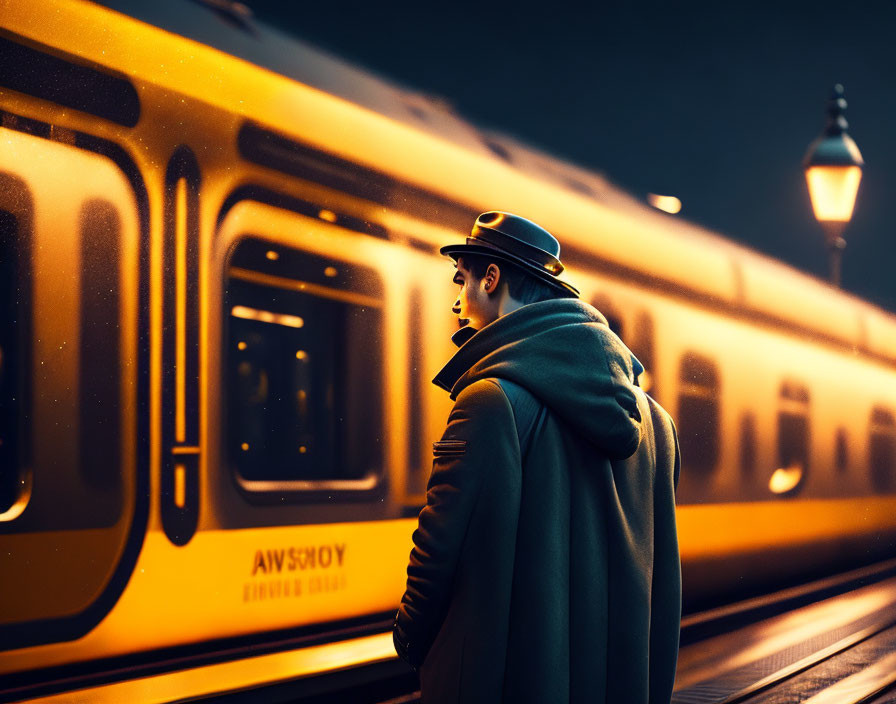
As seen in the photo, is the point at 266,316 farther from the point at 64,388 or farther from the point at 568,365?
the point at 568,365

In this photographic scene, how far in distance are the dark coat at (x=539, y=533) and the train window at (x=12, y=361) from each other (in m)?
1.47

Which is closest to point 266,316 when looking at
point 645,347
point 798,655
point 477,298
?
point 477,298

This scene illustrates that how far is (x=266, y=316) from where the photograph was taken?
4.03 metres

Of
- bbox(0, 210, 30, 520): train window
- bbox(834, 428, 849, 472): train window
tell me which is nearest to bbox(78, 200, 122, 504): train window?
bbox(0, 210, 30, 520): train window

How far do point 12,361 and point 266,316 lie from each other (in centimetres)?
102

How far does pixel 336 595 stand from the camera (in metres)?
4.16

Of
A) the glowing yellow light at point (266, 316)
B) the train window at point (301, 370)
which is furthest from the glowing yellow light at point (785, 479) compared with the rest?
the glowing yellow light at point (266, 316)

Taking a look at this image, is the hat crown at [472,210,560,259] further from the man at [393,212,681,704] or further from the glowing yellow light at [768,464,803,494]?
the glowing yellow light at [768,464,803,494]

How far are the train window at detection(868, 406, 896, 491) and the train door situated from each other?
8.70m

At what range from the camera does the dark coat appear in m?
2.07

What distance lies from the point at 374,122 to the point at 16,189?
5.73ft

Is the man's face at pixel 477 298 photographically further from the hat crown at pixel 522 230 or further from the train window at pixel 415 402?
the train window at pixel 415 402

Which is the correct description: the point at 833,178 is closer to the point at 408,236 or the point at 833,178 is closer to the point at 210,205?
the point at 408,236

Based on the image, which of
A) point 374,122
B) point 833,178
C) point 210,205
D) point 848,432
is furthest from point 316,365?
point 848,432
